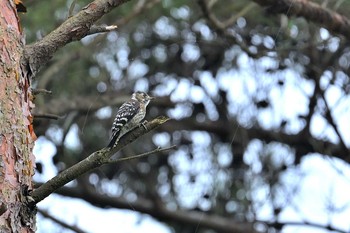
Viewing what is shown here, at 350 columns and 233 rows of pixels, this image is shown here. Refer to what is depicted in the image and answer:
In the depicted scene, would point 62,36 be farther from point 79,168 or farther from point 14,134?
point 79,168

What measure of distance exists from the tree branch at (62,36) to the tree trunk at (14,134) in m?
0.03

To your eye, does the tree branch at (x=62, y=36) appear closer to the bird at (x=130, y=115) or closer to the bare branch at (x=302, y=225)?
the bird at (x=130, y=115)

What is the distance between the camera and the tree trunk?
6.87 feet

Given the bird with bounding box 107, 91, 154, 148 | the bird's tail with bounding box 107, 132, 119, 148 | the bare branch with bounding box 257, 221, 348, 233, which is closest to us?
the bird's tail with bounding box 107, 132, 119, 148

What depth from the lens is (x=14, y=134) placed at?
2.17 metres

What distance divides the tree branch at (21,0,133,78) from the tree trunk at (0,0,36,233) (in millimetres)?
31

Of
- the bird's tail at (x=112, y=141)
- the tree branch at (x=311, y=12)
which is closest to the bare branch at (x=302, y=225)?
the tree branch at (x=311, y=12)

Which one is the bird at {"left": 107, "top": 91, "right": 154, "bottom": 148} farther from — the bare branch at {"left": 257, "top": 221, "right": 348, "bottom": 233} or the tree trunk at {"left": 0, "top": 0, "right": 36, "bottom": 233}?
the bare branch at {"left": 257, "top": 221, "right": 348, "bottom": 233}

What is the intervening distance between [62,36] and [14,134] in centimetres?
36

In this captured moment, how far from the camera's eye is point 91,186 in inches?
199

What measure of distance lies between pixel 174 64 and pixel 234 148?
66cm

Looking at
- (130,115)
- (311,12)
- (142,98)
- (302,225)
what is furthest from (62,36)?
(302,225)

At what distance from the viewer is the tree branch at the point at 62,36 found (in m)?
2.32

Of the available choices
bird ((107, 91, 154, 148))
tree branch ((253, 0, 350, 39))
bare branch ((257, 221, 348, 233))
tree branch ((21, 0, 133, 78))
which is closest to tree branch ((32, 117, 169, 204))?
tree branch ((21, 0, 133, 78))
